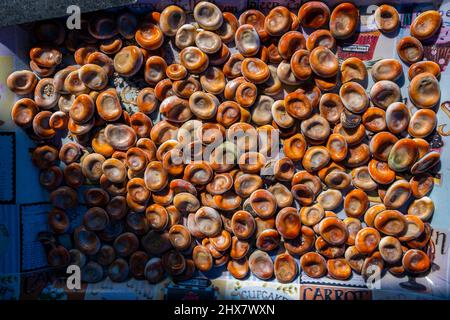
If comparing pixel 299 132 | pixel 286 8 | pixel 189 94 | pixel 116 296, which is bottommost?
pixel 116 296

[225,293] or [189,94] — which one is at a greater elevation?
[189,94]

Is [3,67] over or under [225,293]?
over

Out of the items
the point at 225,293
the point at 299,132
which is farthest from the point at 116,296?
the point at 299,132

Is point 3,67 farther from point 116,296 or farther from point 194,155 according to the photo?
point 116,296

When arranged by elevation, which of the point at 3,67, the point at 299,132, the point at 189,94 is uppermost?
Answer: the point at 3,67

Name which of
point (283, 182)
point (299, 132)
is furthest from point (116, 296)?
point (299, 132)

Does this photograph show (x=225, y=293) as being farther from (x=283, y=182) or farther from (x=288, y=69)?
(x=288, y=69)
